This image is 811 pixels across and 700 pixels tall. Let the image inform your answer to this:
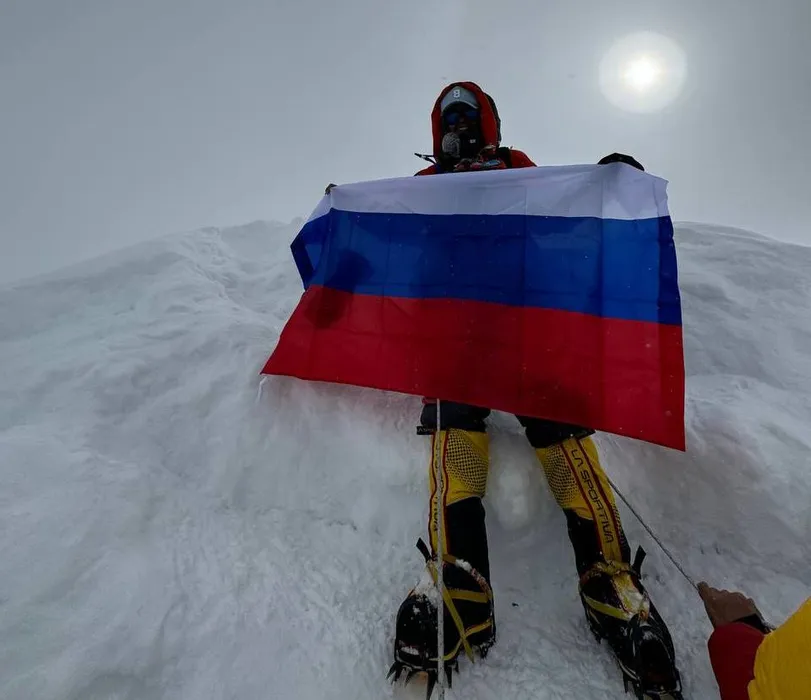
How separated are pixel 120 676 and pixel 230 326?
1.84m

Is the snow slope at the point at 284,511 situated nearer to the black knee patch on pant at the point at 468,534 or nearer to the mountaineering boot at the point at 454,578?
the mountaineering boot at the point at 454,578

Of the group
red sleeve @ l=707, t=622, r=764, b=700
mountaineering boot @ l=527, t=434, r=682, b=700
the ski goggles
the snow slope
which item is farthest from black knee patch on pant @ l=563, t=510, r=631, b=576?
the ski goggles

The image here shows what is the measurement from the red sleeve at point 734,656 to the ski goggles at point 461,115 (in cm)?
311

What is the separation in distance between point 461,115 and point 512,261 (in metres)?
1.57

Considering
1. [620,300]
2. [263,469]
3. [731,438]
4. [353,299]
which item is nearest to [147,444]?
[263,469]

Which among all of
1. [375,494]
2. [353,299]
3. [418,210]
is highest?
[418,210]

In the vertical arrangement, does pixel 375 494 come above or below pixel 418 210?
below

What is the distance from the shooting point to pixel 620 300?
6.90 ft

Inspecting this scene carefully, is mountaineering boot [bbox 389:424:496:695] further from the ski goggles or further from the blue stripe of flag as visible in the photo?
the ski goggles

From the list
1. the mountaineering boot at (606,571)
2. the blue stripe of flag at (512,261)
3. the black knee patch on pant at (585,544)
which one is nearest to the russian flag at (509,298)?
the blue stripe of flag at (512,261)

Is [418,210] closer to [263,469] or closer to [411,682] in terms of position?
[263,469]

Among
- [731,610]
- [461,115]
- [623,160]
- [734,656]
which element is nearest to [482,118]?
[461,115]

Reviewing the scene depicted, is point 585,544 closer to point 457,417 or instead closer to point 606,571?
point 606,571

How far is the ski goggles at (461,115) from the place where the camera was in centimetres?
332
